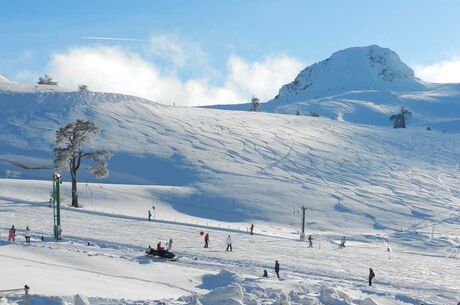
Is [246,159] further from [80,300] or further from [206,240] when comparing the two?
[80,300]

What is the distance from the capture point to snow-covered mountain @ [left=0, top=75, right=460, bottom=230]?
6462 centimetres

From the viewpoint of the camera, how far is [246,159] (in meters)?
79.7

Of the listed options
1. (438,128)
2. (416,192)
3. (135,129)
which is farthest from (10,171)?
(438,128)

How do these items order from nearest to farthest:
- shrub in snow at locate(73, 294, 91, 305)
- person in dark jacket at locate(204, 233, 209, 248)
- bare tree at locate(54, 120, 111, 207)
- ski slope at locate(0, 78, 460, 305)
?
shrub in snow at locate(73, 294, 91, 305)
ski slope at locate(0, 78, 460, 305)
person in dark jacket at locate(204, 233, 209, 248)
bare tree at locate(54, 120, 111, 207)

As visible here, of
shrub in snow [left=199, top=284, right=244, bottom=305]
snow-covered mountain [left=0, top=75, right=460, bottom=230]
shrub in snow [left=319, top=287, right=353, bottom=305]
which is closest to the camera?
shrub in snow [left=199, top=284, right=244, bottom=305]

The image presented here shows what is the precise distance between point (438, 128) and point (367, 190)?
91.1 m

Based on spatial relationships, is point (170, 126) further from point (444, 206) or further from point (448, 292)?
point (448, 292)

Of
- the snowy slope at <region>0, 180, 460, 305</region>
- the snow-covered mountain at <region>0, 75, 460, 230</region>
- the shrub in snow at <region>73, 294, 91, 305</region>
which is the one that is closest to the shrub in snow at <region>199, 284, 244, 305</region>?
the snowy slope at <region>0, 180, 460, 305</region>

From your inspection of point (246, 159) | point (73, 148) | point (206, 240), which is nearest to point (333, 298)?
point (206, 240)

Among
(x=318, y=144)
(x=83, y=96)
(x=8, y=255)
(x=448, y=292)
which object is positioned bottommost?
(x=448, y=292)

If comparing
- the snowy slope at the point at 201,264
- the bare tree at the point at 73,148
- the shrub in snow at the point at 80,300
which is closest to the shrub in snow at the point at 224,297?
the snowy slope at the point at 201,264

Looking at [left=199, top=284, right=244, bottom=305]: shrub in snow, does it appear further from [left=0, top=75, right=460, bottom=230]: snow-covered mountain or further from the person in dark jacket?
[left=0, top=75, right=460, bottom=230]: snow-covered mountain

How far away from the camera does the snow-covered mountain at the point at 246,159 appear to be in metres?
64.6

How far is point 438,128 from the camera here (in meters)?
157
